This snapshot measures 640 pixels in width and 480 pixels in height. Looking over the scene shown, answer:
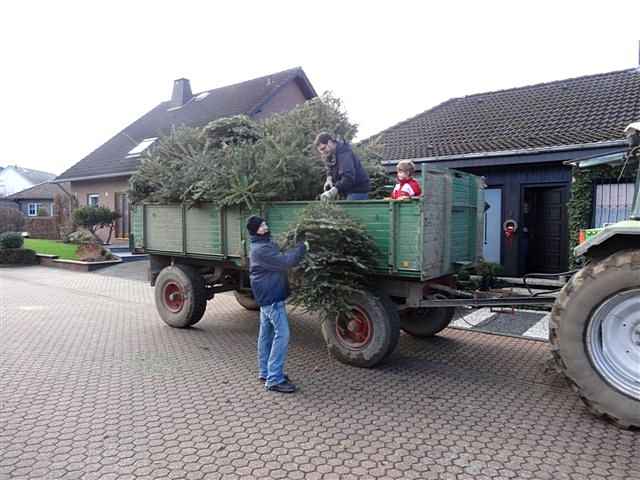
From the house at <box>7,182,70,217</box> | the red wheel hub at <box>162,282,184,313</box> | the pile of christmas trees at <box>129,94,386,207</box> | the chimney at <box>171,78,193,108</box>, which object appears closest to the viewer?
the pile of christmas trees at <box>129,94,386,207</box>

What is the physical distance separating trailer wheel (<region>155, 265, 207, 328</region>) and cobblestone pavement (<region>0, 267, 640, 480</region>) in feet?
1.41

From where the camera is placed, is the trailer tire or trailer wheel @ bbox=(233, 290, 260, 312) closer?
the trailer tire

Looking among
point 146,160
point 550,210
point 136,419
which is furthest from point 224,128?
point 550,210

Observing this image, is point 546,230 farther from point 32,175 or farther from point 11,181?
point 32,175

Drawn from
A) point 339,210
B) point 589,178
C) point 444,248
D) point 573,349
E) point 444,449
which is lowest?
point 444,449

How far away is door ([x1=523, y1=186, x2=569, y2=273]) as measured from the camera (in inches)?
419

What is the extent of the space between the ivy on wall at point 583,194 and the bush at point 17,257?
1696 centimetres

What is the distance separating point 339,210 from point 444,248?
1189 millimetres

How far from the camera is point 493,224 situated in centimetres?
1133

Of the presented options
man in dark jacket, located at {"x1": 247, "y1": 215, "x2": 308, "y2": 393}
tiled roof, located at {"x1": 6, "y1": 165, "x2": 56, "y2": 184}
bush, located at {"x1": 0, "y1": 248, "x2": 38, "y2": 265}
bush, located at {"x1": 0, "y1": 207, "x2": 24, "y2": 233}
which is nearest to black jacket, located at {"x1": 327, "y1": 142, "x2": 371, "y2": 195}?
man in dark jacket, located at {"x1": 247, "y1": 215, "x2": 308, "y2": 393}

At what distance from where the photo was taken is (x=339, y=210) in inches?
202

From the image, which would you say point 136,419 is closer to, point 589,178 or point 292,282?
point 292,282

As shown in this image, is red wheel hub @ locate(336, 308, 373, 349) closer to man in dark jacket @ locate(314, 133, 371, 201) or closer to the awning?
man in dark jacket @ locate(314, 133, 371, 201)

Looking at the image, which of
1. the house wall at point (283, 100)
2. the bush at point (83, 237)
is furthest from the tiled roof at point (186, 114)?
the bush at point (83, 237)
